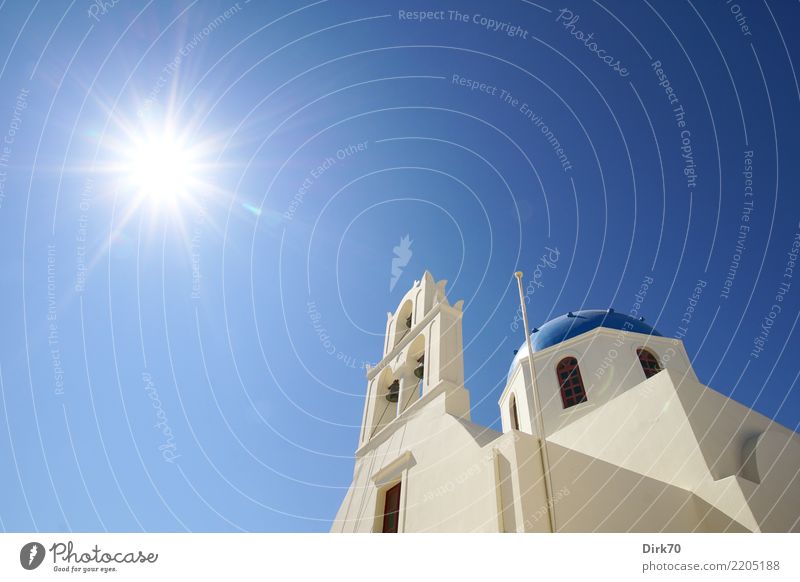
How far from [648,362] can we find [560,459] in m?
10.4

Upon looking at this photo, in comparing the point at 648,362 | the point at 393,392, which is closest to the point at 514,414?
the point at 648,362

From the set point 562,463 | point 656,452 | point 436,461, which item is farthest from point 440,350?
point 656,452

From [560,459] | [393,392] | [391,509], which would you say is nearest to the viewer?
[560,459]

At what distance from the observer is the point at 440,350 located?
11109mm

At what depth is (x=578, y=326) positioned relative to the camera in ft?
57.7

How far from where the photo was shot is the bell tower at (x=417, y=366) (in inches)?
407

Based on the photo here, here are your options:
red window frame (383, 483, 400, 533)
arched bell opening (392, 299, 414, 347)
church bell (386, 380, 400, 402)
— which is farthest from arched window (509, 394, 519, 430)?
red window frame (383, 483, 400, 533)

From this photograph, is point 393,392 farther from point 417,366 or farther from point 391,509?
point 391,509

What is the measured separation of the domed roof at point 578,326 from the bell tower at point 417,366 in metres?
5.95

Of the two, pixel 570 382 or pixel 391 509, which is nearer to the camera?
pixel 391 509

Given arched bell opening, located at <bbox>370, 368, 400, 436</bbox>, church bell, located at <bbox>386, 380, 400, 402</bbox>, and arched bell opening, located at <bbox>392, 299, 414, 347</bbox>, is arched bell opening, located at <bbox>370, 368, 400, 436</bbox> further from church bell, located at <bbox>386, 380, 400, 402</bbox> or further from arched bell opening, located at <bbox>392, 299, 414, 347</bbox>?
arched bell opening, located at <bbox>392, 299, 414, 347</bbox>

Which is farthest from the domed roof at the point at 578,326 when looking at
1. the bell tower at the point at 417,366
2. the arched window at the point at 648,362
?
the bell tower at the point at 417,366
